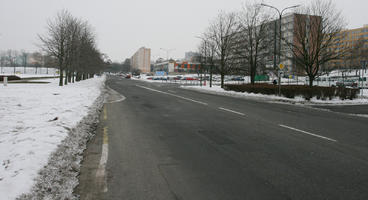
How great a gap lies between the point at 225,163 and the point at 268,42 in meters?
26.9

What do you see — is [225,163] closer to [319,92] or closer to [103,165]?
[103,165]

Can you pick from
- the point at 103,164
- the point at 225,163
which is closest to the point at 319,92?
the point at 225,163

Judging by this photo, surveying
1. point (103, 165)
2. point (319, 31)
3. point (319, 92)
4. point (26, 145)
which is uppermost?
point (319, 31)

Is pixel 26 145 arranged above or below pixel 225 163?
above

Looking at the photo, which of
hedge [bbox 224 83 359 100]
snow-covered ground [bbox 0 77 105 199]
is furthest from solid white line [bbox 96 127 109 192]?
hedge [bbox 224 83 359 100]

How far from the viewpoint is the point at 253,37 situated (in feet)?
101

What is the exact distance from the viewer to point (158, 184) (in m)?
3.85

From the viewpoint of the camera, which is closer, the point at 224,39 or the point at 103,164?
the point at 103,164

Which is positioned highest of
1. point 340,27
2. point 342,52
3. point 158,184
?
point 340,27

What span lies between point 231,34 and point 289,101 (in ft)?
54.6

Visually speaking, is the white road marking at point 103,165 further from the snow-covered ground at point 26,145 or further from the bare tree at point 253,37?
the bare tree at point 253,37

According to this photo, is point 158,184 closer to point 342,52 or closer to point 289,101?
point 289,101

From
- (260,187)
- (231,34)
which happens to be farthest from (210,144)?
(231,34)

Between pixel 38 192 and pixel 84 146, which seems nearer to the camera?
pixel 38 192
